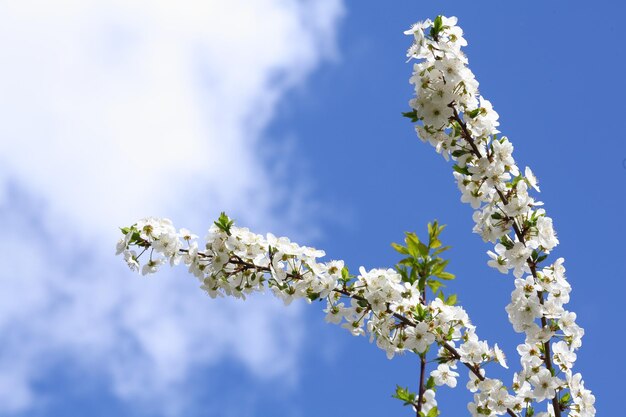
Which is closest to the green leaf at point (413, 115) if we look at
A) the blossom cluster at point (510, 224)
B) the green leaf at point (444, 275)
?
the blossom cluster at point (510, 224)

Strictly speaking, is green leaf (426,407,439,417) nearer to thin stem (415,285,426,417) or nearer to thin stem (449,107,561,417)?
thin stem (415,285,426,417)

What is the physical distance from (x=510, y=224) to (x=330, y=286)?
1285 millimetres

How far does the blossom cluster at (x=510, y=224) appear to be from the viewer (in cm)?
484

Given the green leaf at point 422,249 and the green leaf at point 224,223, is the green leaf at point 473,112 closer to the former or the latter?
the green leaf at point 422,249

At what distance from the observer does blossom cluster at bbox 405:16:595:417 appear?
191 inches

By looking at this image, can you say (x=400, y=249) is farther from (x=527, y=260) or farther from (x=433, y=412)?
(x=433, y=412)

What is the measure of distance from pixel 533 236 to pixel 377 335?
1249 millimetres

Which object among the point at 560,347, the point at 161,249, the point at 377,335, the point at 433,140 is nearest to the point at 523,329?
the point at 560,347

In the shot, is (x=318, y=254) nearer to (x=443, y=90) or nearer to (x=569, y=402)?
(x=443, y=90)

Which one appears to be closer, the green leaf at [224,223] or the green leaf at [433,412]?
the green leaf at [433,412]

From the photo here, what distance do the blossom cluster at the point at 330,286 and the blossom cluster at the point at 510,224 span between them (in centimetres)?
27

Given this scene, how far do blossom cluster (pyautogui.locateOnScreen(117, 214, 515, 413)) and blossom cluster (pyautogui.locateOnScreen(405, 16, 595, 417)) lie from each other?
0.90 feet

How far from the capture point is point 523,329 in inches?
197

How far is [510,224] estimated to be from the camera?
5.02m
